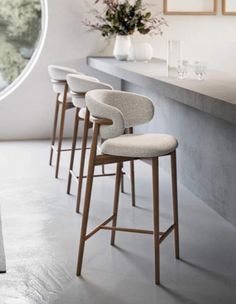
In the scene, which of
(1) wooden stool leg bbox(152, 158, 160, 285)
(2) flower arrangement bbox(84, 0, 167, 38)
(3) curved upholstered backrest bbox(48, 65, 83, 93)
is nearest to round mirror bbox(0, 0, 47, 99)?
(2) flower arrangement bbox(84, 0, 167, 38)

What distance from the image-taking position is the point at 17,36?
24.5 ft

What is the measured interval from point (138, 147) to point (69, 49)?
13.2 ft

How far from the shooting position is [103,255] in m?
3.59

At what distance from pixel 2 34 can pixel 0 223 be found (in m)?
3.76

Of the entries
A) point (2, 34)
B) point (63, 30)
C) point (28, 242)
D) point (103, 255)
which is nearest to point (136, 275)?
point (103, 255)

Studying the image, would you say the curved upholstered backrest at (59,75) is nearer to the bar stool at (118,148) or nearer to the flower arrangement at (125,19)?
the flower arrangement at (125,19)

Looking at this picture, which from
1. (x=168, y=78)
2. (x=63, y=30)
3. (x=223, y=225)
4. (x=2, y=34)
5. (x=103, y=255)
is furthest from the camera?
(x=2, y=34)

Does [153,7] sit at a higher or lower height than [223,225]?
higher

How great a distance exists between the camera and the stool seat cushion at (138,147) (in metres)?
3.19

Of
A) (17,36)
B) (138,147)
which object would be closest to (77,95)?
(138,147)

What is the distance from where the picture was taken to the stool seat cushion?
10.5 ft

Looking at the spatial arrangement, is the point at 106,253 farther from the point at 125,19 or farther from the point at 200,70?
the point at 125,19

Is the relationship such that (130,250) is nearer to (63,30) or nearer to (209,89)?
(209,89)

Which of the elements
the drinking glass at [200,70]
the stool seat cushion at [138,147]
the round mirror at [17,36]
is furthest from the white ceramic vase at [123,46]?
the stool seat cushion at [138,147]
